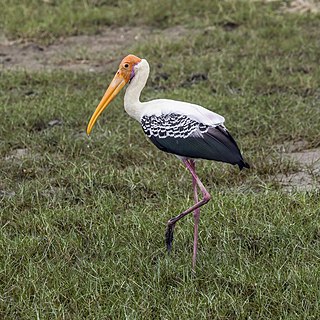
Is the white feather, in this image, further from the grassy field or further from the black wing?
the grassy field

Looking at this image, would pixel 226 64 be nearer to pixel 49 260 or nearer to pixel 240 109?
pixel 240 109

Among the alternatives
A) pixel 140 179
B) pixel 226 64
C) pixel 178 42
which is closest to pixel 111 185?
pixel 140 179

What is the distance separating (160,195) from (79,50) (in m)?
4.14

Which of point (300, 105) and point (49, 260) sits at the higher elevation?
point (49, 260)

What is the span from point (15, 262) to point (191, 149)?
1151 millimetres

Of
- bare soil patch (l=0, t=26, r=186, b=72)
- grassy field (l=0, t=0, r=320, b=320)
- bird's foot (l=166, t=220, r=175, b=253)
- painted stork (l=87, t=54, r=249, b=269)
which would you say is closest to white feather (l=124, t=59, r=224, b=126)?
painted stork (l=87, t=54, r=249, b=269)

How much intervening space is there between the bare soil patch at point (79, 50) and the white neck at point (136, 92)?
416 cm

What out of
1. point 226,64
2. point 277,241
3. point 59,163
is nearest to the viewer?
point 277,241

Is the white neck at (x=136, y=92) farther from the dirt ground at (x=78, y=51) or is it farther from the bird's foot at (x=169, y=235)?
the dirt ground at (x=78, y=51)

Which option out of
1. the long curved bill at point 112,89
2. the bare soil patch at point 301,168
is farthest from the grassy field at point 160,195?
the long curved bill at point 112,89

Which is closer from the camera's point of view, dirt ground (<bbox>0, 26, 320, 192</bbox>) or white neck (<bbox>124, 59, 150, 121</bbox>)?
white neck (<bbox>124, 59, 150, 121</bbox>)

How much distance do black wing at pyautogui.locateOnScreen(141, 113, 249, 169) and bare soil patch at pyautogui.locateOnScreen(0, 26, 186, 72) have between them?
4.39m

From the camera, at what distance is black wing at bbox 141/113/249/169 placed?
431 centimetres

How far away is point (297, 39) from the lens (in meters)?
9.16
